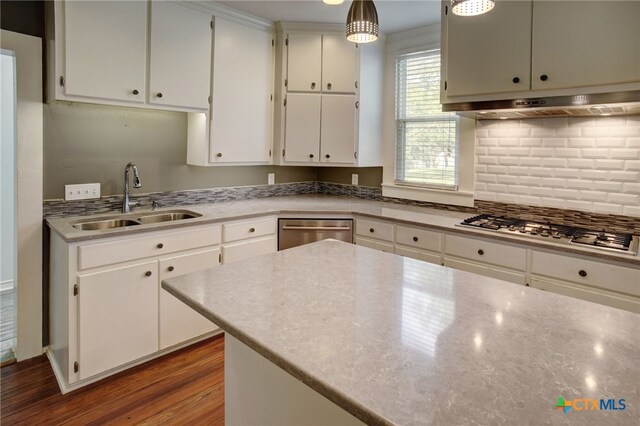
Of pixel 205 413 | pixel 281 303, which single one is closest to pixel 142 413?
pixel 205 413

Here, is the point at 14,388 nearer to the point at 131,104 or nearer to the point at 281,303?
the point at 131,104

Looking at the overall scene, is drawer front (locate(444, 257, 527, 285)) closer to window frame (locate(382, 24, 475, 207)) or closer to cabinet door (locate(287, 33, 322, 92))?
window frame (locate(382, 24, 475, 207))

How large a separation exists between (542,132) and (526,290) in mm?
1829

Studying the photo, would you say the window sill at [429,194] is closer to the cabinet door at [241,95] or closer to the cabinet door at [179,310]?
the cabinet door at [241,95]

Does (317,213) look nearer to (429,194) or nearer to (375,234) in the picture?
(375,234)

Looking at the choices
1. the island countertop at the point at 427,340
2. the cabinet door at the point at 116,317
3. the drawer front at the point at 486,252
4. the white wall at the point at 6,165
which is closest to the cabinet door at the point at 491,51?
the drawer front at the point at 486,252

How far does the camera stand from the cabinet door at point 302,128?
3.56 metres

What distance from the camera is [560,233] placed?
246 centimetres

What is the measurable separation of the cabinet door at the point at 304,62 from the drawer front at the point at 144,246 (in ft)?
4.93

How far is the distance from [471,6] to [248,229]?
216cm

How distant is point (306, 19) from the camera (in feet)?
11.1

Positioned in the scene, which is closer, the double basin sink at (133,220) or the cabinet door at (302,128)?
the double basin sink at (133,220)

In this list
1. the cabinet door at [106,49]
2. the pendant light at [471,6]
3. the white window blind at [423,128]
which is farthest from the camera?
the white window blind at [423,128]

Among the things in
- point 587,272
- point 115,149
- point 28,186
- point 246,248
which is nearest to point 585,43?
point 587,272
